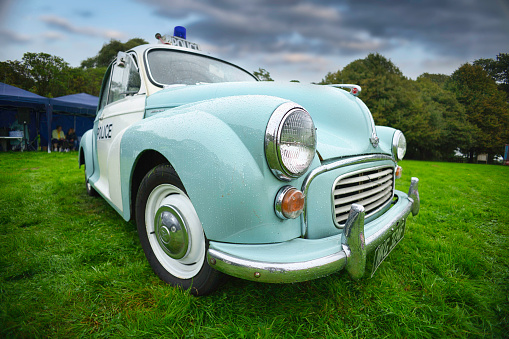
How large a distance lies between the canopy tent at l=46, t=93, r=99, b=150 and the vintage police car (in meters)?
12.6

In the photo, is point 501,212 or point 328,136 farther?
point 501,212

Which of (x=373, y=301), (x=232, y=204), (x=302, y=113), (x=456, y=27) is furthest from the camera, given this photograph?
(x=456, y=27)

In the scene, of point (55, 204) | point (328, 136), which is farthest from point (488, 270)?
point (55, 204)

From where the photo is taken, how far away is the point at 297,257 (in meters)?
1.08

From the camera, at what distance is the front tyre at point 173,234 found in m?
1.37

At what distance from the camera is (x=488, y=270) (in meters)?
1.91

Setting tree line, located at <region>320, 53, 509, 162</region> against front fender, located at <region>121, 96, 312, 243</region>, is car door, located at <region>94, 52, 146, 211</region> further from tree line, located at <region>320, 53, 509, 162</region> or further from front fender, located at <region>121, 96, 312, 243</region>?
tree line, located at <region>320, 53, 509, 162</region>

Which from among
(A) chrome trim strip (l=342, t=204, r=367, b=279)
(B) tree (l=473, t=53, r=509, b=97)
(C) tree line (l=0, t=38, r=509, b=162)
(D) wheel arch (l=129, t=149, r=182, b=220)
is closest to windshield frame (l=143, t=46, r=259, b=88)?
(D) wheel arch (l=129, t=149, r=182, b=220)

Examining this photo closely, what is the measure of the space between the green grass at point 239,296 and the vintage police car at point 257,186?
19cm

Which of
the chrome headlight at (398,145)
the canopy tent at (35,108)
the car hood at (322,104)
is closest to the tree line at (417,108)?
the chrome headlight at (398,145)

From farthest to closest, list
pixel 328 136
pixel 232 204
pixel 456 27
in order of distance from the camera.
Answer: pixel 456 27 → pixel 328 136 → pixel 232 204

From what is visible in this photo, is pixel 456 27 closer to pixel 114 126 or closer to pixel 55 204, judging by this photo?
pixel 114 126

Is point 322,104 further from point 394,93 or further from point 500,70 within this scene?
point 394,93

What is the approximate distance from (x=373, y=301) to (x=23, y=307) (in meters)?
1.84
